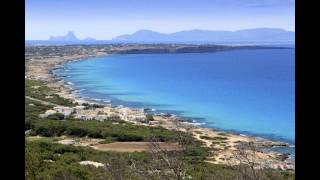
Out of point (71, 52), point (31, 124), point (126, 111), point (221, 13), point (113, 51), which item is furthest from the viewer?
point (113, 51)

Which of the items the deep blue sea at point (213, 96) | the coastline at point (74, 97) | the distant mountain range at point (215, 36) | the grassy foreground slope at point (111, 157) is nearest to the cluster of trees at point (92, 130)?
the grassy foreground slope at point (111, 157)

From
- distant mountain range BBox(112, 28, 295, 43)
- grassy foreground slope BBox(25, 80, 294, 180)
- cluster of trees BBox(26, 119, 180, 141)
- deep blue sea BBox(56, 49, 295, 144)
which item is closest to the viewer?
grassy foreground slope BBox(25, 80, 294, 180)

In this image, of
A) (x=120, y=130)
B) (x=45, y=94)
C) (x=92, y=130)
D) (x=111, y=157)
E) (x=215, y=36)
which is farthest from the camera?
(x=215, y=36)

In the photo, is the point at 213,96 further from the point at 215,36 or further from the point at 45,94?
the point at 215,36

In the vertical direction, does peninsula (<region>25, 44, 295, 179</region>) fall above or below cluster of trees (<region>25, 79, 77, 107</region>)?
below

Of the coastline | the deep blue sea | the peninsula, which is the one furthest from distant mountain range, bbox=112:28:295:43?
the peninsula

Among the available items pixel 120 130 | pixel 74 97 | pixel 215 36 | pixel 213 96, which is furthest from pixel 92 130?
pixel 215 36

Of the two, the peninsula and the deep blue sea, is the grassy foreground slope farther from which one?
the deep blue sea
